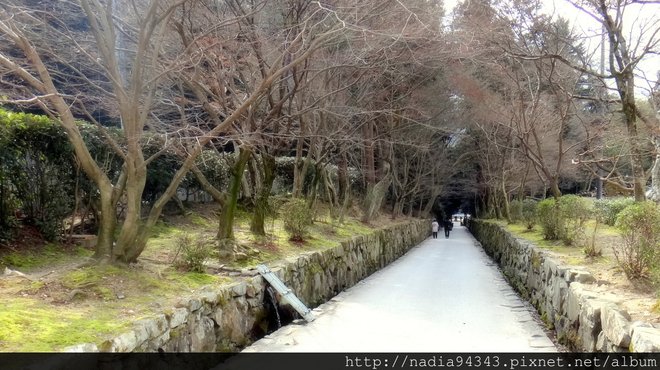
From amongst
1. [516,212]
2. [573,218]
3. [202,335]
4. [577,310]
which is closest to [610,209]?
[516,212]

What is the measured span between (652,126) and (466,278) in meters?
5.41

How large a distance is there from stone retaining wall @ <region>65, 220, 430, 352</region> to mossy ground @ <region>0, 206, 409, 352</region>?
15 cm

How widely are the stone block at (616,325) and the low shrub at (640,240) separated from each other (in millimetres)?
1457

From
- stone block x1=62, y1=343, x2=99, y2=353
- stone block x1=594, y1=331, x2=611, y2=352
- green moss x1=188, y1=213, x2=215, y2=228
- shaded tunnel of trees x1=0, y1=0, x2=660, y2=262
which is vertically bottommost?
stone block x1=594, y1=331, x2=611, y2=352

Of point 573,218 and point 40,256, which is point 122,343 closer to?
point 40,256

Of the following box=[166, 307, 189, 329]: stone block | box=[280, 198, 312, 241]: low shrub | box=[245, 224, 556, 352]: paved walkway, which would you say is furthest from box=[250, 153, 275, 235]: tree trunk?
box=[166, 307, 189, 329]: stone block

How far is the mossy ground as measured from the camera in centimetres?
371

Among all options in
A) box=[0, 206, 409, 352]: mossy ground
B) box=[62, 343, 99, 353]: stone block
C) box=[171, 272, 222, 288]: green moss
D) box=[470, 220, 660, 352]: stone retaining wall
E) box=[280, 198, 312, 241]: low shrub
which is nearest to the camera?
box=[62, 343, 99, 353]: stone block

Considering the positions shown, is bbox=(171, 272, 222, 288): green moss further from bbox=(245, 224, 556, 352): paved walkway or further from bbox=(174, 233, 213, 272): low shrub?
bbox=(245, 224, 556, 352): paved walkway

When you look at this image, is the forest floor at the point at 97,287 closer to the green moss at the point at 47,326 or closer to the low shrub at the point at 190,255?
the green moss at the point at 47,326

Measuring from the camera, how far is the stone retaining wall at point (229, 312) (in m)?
4.09

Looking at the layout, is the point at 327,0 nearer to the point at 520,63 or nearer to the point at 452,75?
the point at 520,63

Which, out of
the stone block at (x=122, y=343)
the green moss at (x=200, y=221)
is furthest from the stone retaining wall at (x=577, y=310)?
the green moss at (x=200, y=221)

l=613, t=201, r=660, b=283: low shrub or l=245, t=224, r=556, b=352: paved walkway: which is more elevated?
l=613, t=201, r=660, b=283: low shrub
